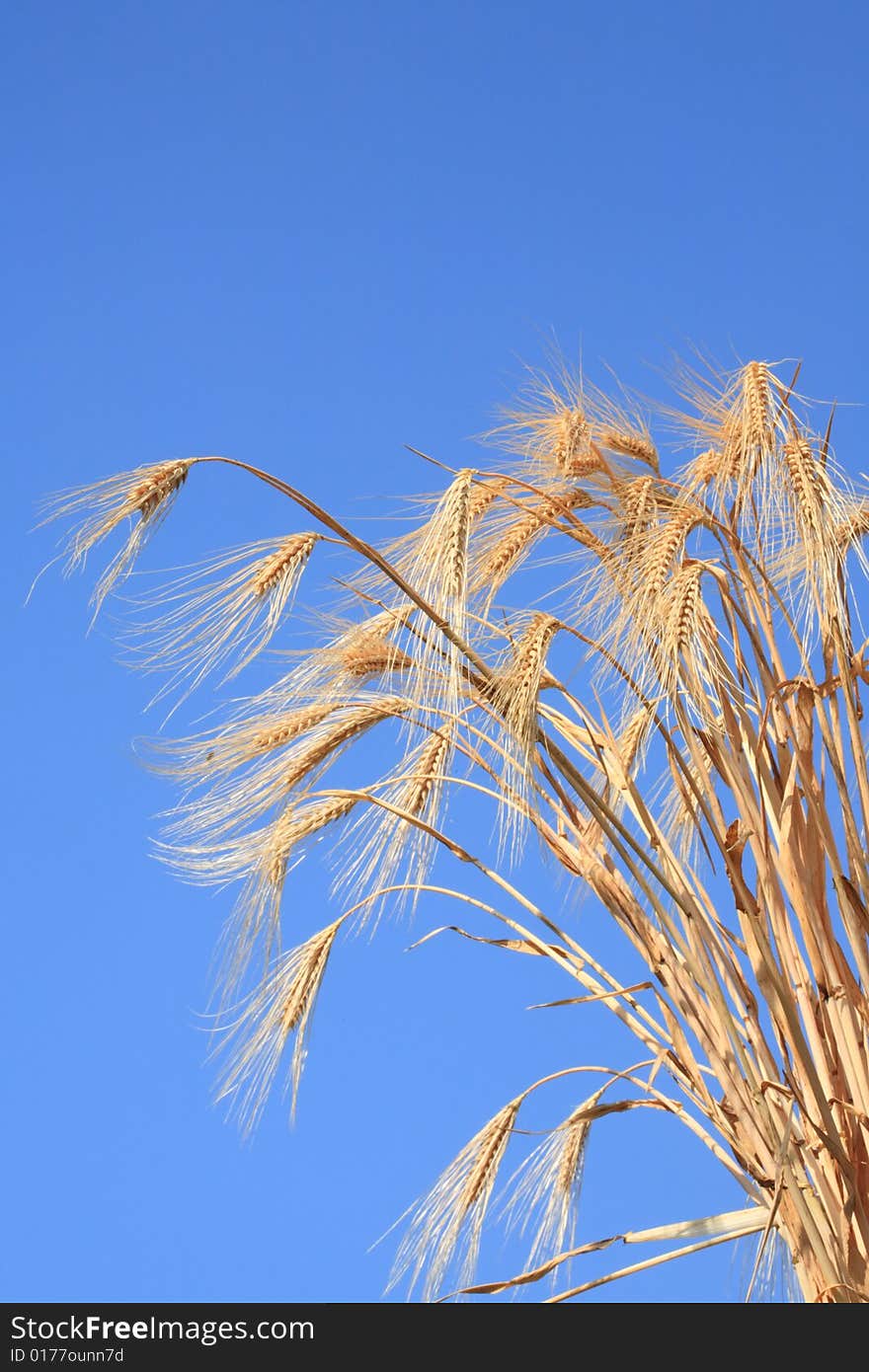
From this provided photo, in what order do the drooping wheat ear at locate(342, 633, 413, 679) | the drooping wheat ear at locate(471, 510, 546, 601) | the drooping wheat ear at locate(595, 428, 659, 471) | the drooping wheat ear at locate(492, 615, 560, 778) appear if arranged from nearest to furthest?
the drooping wheat ear at locate(492, 615, 560, 778) < the drooping wheat ear at locate(342, 633, 413, 679) < the drooping wheat ear at locate(471, 510, 546, 601) < the drooping wheat ear at locate(595, 428, 659, 471)

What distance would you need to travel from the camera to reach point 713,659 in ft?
6.91

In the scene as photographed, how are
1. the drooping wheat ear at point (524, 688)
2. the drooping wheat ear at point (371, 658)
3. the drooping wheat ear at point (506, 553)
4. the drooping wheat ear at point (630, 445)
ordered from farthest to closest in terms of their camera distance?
the drooping wheat ear at point (630, 445) < the drooping wheat ear at point (506, 553) < the drooping wheat ear at point (371, 658) < the drooping wheat ear at point (524, 688)

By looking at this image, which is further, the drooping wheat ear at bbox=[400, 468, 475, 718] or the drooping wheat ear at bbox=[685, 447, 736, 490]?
the drooping wheat ear at bbox=[685, 447, 736, 490]

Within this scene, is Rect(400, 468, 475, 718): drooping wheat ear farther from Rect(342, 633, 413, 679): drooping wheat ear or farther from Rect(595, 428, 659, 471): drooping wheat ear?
Rect(595, 428, 659, 471): drooping wheat ear

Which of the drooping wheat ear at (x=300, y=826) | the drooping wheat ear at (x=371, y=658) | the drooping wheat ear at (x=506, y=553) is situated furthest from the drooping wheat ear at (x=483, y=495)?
the drooping wheat ear at (x=300, y=826)

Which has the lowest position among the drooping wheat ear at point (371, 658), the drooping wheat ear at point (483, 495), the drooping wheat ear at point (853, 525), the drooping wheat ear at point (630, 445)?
the drooping wheat ear at point (371, 658)

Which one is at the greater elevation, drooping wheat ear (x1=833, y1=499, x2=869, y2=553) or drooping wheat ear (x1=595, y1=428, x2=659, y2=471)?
drooping wheat ear (x1=595, y1=428, x2=659, y2=471)

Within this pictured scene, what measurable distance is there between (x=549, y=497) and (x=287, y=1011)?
1019 mm

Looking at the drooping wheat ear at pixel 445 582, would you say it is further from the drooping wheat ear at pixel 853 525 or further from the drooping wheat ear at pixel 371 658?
the drooping wheat ear at pixel 853 525

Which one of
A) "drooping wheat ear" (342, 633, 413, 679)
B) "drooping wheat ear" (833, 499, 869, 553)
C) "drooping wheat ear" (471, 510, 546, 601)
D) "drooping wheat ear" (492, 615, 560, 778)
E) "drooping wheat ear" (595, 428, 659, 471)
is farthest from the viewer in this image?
"drooping wheat ear" (595, 428, 659, 471)

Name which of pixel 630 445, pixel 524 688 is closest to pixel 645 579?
pixel 524 688

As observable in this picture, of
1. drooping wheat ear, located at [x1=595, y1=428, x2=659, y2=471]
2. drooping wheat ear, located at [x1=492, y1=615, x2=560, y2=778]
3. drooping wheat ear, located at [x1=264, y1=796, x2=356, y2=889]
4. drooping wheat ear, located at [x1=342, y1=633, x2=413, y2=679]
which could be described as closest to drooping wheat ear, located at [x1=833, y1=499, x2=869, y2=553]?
drooping wheat ear, located at [x1=595, y1=428, x2=659, y2=471]

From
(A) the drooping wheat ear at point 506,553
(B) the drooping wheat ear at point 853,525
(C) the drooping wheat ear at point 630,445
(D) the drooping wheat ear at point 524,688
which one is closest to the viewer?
(D) the drooping wheat ear at point 524,688
